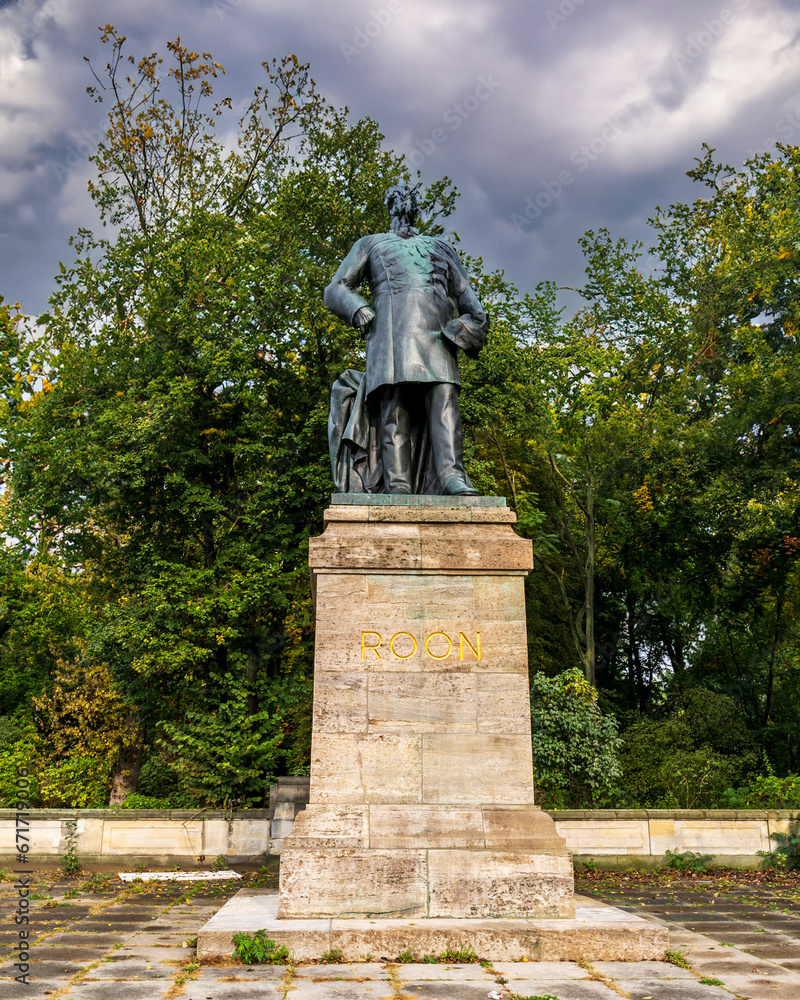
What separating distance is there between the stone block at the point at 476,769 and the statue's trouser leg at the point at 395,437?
6.82 ft

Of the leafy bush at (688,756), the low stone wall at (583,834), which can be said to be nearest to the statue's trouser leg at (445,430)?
the low stone wall at (583,834)

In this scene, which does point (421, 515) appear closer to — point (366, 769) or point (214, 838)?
point (366, 769)

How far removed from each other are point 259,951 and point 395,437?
3848 millimetres

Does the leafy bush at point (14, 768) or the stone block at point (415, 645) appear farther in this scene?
the leafy bush at point (14, 768)

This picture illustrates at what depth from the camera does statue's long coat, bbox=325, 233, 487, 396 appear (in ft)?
23.0

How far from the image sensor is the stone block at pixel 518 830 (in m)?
5.46

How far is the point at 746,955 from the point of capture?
17.7ft

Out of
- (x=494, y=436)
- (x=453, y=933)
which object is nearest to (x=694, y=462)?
(x=494, y=436)

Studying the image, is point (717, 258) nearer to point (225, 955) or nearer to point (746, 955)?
point (746, 955)

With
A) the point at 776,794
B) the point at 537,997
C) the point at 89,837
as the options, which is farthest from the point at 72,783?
the point at 537,997

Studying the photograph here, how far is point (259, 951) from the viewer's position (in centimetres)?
473

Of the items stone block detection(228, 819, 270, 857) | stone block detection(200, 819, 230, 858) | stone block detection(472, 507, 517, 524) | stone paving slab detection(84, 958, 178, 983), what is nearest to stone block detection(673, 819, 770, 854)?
stone block detection(228, 819, 270, 857)

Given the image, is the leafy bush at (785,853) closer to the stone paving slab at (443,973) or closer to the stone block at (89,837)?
the stone paving slab at (443,973)

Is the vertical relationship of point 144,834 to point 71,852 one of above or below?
above
